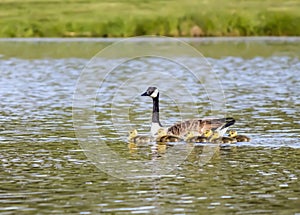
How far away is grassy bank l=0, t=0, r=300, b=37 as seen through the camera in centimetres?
5341

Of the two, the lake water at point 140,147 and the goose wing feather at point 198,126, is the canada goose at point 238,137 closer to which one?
the lake water at point 140,147

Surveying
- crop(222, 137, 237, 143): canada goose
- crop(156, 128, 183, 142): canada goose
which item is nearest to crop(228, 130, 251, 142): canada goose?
crop(222, 137, 237, 143): canada goose

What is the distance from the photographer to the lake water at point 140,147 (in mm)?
14383

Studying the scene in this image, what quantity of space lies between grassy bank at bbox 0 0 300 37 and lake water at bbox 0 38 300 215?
12.0 metres

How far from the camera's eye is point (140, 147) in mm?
19438

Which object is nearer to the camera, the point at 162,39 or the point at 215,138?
the point at 215,138

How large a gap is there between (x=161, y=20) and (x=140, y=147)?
114 feet

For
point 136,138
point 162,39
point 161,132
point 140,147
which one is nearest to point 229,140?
point 161,132

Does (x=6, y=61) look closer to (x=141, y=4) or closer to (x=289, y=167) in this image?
(x=141, y=4)

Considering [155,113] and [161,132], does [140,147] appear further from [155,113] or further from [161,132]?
[155,113]

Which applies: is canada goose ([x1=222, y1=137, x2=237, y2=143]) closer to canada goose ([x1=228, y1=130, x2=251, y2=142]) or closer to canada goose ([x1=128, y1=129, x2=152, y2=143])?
canada goose ([x1=228, y1=130, x2=251, y2=142])

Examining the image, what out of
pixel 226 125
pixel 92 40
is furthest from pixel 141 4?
pixel 226 125

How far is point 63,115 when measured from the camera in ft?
81.3

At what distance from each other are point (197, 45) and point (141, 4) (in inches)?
456
